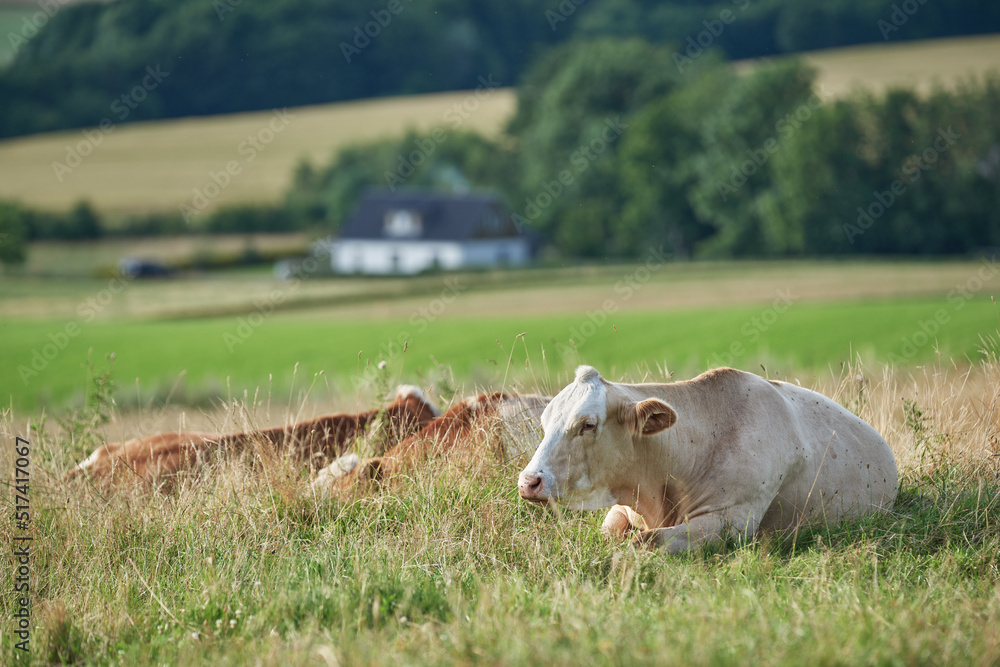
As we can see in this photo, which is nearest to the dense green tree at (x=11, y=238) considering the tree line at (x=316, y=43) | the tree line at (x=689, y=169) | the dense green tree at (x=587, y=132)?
the tree line at (x=689, y=169)

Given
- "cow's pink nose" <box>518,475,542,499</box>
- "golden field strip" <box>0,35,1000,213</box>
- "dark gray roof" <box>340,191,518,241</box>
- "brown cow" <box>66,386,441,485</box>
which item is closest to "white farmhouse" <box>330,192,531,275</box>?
"dark gray roof" <box>340,191,518,241</box>

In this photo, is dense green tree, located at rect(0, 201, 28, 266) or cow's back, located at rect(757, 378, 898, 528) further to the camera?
dense green tree, located at rect(0, 201, 28, 266)

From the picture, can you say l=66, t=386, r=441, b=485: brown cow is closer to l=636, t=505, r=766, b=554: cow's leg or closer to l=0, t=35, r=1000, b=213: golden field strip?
l=636, t=505, r=766, b=554: cow's leg

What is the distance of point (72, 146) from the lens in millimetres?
83625

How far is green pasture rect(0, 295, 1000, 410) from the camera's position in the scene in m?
23.4

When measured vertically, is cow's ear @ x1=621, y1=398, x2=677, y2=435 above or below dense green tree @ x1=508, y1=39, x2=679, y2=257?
above

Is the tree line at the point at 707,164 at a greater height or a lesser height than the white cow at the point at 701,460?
lesser

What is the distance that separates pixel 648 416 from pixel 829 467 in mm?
1291

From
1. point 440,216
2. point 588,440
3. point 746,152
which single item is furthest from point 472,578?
point 440,216

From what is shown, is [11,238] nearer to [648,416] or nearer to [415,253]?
[415,253]

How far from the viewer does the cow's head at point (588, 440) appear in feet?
15.2

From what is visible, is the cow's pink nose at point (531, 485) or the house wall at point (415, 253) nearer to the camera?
the cow's pink nose at point (531, 485)

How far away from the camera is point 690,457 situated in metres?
4.97

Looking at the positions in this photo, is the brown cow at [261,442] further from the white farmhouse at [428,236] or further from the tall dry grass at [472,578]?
the white farmhouse at [428,236]
